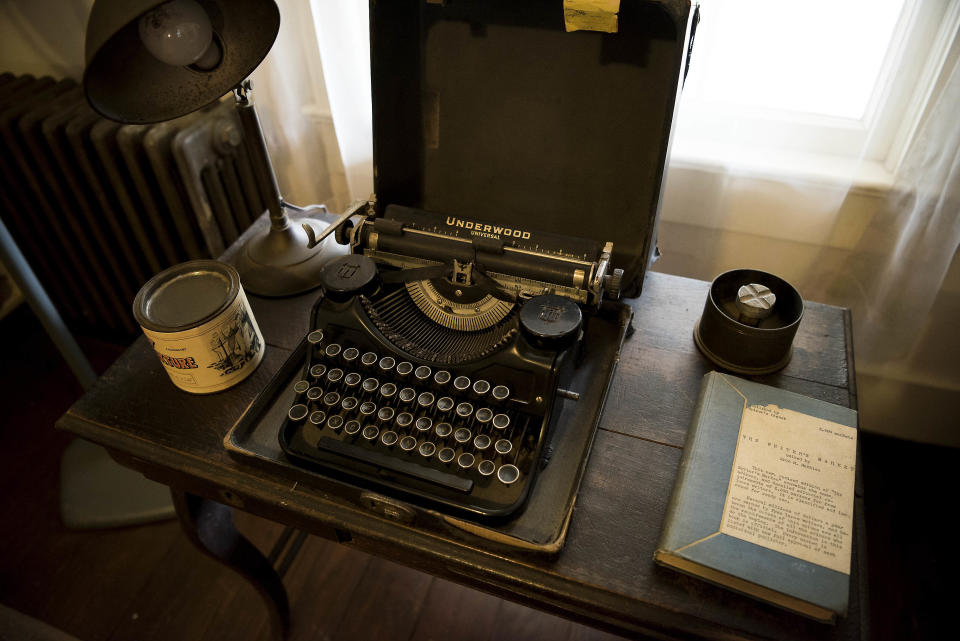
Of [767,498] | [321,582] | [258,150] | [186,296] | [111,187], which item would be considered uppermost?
[258,150]

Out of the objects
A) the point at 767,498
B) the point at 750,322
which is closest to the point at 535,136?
the point at 750,322

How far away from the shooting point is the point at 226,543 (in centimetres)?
137

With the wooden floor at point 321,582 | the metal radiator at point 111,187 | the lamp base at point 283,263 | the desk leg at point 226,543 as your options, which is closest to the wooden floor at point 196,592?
the wooden floor at point 321,582

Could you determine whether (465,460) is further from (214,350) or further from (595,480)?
(214,350)

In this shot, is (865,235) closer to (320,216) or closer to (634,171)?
(634,171)

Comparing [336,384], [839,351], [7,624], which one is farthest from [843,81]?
[7,624]

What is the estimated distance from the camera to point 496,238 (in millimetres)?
1104

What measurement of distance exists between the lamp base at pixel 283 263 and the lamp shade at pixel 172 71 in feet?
1.14

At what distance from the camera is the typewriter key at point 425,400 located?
3.41ft

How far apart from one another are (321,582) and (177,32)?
4.58ft

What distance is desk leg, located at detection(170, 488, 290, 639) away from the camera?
1.27m

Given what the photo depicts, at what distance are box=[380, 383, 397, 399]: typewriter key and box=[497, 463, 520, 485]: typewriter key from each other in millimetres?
213

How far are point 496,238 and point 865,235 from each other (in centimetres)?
101

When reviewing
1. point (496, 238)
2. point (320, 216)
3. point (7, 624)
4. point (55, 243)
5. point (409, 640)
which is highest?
point (496, 238)
